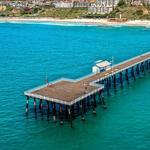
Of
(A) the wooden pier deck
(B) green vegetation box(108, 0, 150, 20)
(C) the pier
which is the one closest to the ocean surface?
(C) the pier

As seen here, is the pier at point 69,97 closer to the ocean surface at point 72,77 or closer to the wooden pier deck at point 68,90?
the wooden pier deck at point 68,90

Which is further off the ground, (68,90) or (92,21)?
(92,21)

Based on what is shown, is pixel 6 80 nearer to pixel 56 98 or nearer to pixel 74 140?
pixel 56 98

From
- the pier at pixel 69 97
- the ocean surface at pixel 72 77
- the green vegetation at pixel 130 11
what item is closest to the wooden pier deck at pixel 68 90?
the pier at pixel 69 97

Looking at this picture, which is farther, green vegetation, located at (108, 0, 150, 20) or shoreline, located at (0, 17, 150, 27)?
green vegetation, located at (108, 0, 150, 20)

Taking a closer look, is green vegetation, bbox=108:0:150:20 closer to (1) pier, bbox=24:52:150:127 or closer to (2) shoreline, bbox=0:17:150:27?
(2) shoreline, bbox=0:17:150:27

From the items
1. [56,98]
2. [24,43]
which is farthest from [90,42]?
[56,98]

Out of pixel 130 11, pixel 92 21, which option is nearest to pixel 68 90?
pixel 92 21

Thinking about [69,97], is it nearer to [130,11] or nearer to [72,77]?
[72,77]
